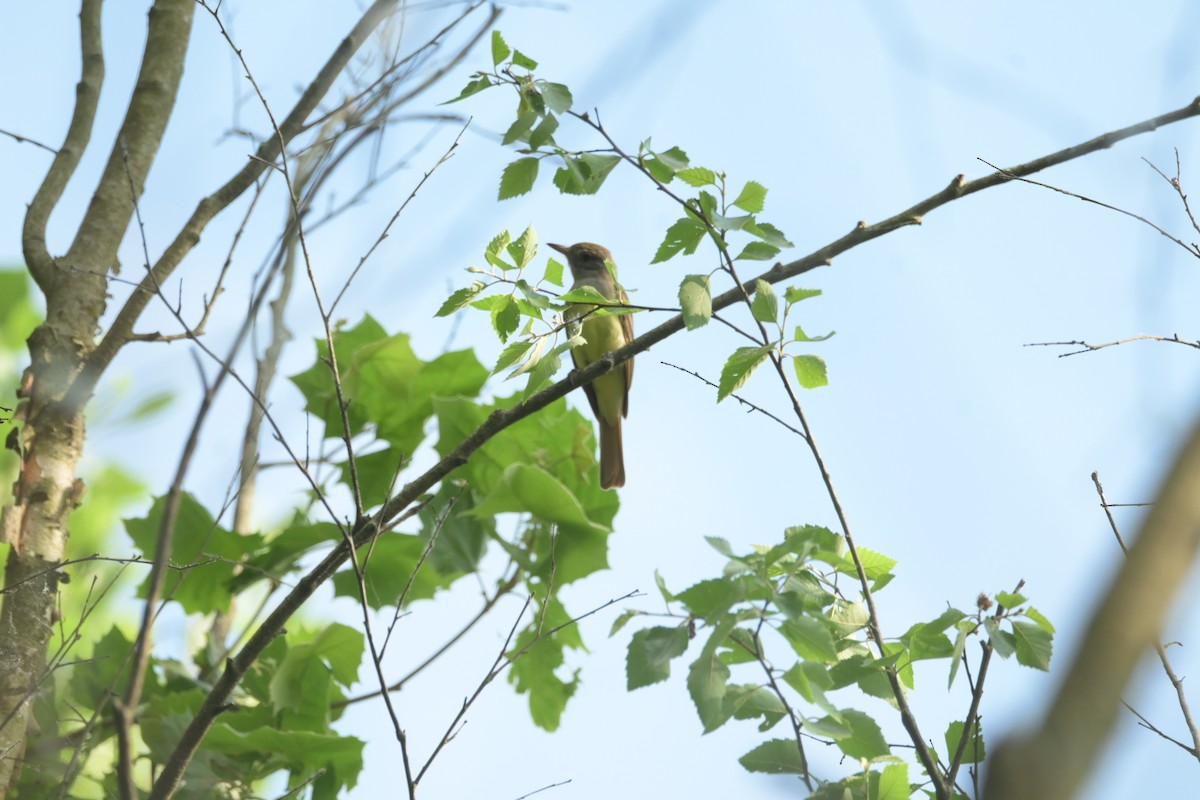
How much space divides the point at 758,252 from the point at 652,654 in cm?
105

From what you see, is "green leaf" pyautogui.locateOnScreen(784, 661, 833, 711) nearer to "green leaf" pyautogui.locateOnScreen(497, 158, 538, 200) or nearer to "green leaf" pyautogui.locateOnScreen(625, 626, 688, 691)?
"green leaf" pyautogui.locateOnScreen(625, 626, 688, 691)

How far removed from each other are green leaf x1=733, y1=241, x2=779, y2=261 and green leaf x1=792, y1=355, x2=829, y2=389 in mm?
273

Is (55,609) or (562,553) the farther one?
(562,553)

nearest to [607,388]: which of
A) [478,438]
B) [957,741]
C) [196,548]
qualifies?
[196,548]

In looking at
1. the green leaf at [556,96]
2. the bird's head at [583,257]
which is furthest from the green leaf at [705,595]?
the bird's head at [583,257]

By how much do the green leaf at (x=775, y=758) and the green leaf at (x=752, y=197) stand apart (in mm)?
1313

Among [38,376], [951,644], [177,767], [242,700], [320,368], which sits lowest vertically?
[951,644]

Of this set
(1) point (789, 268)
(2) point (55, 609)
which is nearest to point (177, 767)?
(2) point (55, 609)

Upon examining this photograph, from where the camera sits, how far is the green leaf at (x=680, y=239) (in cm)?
294

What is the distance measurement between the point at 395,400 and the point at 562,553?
1.03 m

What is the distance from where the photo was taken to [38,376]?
12.3 ft

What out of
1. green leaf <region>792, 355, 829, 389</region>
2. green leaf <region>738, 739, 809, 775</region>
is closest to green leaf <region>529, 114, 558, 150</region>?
green leaf <region>792, 355, 829, 389</region>

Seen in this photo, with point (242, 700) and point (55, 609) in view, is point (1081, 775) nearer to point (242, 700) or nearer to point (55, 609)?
point (55, 609)

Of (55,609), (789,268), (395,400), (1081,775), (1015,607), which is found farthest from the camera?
(395,400)
